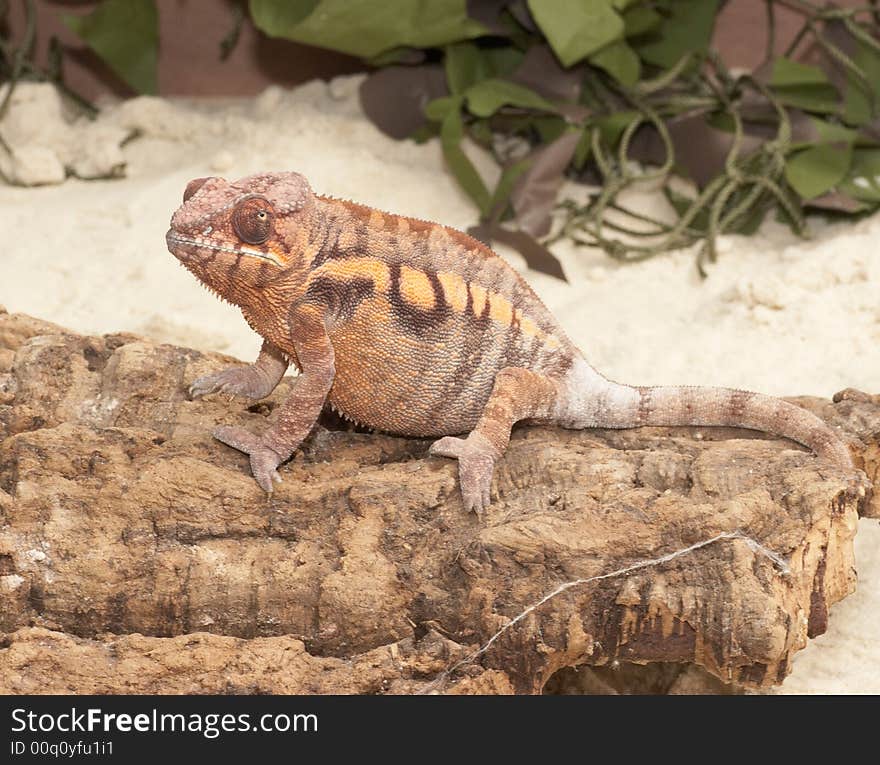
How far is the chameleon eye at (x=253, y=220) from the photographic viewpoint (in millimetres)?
2248

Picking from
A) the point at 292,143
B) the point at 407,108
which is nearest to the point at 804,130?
the point at 407,108

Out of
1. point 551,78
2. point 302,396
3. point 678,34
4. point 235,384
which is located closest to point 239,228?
point 302,396

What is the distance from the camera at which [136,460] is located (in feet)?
7.59

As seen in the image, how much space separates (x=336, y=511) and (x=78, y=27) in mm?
3304

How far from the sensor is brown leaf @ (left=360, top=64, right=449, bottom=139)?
15.2 ft

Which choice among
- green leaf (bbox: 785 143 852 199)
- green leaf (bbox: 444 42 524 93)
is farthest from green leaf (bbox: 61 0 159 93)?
green leaf (bbox: 785 143 852 199)

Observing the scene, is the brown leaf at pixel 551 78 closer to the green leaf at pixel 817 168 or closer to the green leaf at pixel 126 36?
the green leaf at pixel 817 168

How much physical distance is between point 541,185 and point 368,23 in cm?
89

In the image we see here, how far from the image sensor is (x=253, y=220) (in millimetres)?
2256

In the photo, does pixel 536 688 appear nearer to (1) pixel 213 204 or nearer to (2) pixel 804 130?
(1) pixel 213 204

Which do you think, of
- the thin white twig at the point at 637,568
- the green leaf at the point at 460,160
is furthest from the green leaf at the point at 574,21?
the thin white twig at the point at 637,568

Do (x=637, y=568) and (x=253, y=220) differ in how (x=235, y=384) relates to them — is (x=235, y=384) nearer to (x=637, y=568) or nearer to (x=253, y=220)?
(x=253, y=220)

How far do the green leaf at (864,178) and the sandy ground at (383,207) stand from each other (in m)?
0.10

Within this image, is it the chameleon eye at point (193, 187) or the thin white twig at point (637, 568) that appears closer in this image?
the thin white twig at point (637, 568)
